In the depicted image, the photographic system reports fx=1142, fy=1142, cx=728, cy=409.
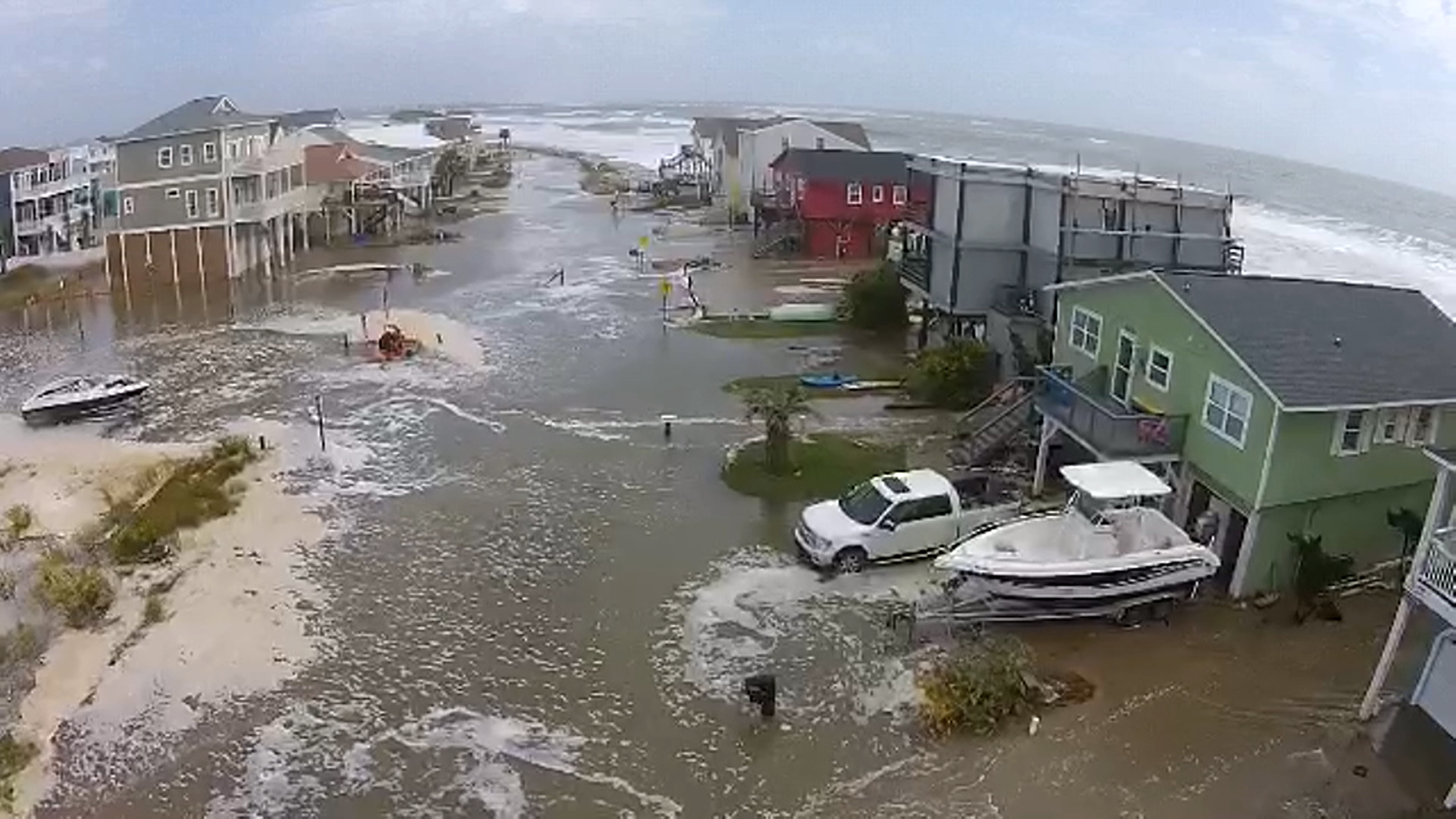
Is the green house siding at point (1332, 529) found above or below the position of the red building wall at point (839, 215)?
below

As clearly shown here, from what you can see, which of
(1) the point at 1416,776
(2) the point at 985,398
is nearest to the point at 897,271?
(2) the point at 985,398

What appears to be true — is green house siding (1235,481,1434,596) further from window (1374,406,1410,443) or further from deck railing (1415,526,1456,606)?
deck railing (1415,526,1456,606)

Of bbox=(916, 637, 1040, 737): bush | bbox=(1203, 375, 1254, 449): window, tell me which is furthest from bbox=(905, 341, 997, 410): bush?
bbox=(916, 637, 1040, 737): bush

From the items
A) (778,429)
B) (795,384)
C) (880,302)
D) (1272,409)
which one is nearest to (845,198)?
(880,302)

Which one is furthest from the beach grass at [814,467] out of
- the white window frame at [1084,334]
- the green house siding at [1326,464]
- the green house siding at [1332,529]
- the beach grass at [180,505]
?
the beach grass at [180,505]

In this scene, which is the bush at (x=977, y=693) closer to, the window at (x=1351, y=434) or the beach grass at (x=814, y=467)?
the window at (x=1351, y=434)

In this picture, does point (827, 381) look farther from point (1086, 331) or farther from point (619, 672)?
point (619, 672)
